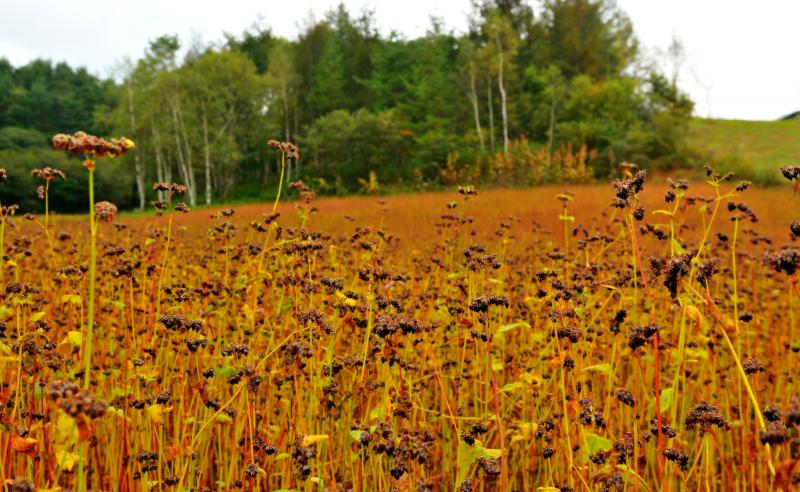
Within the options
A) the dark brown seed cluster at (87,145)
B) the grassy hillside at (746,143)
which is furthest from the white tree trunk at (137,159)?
the dark brown seed cluster at (87,145)

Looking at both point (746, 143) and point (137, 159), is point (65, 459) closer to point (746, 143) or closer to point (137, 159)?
point (137, 159)

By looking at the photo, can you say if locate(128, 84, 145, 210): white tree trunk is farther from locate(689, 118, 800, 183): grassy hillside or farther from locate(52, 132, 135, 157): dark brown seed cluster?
locate(52, 132, 135, 157): dark brown seed cluster

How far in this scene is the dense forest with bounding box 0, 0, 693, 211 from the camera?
36281 mm

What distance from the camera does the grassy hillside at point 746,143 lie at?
3212 centimetres

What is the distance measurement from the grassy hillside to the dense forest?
10.4 feet

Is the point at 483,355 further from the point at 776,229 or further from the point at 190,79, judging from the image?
the point at 190,79

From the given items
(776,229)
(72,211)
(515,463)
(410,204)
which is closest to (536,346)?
(515,463)

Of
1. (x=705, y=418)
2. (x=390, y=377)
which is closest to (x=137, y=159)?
(x=390, y=377)

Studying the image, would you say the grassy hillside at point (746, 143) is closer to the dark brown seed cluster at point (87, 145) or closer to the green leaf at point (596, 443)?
the green leaf at point (596, 443)

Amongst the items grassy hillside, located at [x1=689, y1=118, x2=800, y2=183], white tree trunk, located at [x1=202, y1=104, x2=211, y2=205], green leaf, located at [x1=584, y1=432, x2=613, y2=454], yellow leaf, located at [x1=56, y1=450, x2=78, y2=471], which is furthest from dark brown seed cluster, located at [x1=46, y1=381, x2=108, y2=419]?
white tree trunk, located at [x1=202, y1=104, x2=211, y2=205]

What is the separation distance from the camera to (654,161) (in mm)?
33062

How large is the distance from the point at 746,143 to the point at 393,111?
1061 inches

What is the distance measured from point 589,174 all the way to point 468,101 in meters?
17.6

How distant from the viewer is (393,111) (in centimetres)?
4256
